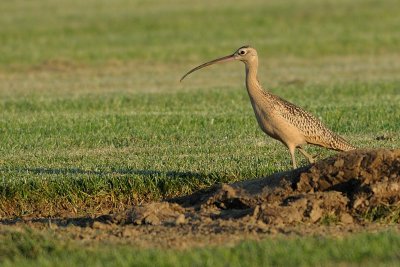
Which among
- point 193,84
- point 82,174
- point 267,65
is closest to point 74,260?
point 82,174

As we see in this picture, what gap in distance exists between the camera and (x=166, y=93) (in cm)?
2153

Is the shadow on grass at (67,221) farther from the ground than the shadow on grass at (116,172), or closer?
closer

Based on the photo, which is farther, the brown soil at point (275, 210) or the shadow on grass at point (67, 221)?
the shadow on grass at point (67, 221)

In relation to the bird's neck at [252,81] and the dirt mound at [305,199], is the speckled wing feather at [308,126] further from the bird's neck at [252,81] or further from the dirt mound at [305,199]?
the dirt mound at [305,199]

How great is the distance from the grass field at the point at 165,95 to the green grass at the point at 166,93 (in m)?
0.03

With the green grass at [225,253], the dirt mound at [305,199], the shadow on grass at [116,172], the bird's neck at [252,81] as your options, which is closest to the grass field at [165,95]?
the shadow on grass at [116,172]

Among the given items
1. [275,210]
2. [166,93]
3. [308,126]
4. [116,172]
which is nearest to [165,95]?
[166,93]

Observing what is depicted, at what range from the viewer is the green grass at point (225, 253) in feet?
25.9

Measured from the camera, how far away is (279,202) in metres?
10.2

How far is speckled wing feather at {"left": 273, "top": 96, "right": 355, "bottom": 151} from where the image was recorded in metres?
11.8

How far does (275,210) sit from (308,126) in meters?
2.47

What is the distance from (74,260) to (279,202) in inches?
106

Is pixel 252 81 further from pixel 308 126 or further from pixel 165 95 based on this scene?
pixel 165 95

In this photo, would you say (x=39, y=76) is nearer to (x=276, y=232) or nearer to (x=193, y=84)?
(x=193, y=84)
